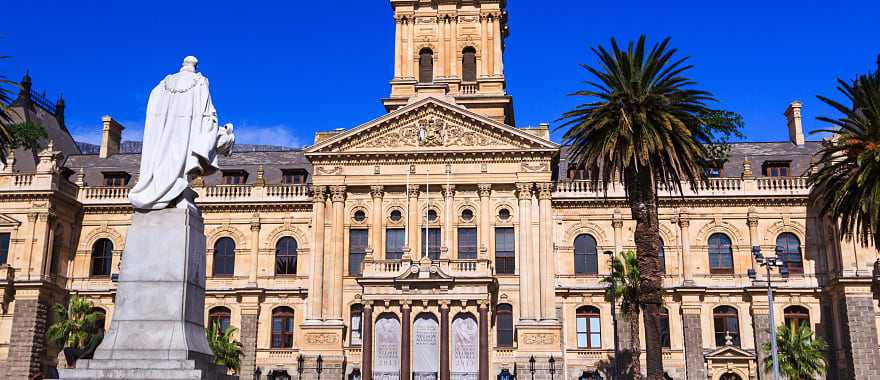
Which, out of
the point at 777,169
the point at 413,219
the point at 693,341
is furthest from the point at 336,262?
the point at 777,169

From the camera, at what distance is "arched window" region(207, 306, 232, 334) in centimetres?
5334

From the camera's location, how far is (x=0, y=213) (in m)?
52.5

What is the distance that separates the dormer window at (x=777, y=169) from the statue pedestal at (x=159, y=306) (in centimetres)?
4841

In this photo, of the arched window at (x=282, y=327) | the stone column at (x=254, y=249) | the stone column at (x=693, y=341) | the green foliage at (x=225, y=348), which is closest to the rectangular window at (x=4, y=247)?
the green foliage at (x=225, y=348)

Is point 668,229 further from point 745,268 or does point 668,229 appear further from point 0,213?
point 0,213

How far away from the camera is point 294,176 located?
190ft

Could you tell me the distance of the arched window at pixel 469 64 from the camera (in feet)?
193

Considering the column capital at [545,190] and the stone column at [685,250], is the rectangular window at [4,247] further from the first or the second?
the stone column at [685,250]

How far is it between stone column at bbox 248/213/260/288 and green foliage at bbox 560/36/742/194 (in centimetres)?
2712

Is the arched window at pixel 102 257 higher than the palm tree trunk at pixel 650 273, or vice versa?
the arched window at pixel 102 257

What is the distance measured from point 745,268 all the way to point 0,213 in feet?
148

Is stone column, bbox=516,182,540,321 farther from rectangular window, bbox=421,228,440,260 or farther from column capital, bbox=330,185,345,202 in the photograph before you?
column capital, bbox=330,185,345,202

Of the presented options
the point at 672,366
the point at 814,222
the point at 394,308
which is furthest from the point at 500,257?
the point at 814,222

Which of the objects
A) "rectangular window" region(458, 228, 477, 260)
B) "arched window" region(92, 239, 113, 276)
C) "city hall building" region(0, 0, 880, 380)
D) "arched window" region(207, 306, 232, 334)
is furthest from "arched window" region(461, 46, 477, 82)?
"arched window" region(92, 239, 113, 276)
